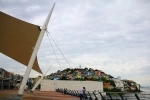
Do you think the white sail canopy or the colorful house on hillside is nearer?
the white sail canopy

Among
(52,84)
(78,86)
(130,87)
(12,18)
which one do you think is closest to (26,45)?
(12,18)

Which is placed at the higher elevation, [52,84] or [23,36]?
[23,36]

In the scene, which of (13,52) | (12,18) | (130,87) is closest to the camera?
(12,18)

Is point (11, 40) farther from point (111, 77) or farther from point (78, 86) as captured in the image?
point (111, 77)

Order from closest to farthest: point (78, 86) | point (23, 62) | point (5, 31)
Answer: point (5, 31) → point (23, 62) → point (78, 86)

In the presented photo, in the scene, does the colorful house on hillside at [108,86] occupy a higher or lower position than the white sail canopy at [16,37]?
lower

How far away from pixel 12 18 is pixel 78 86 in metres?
54.6

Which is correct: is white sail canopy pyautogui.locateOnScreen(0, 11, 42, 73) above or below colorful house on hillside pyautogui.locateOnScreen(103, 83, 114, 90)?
above

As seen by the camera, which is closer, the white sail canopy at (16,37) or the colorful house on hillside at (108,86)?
the white sail canopy at (16,37)

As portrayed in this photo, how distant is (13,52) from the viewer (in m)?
22.1

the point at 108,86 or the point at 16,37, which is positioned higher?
the point at 16,37

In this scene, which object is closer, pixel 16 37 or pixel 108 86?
pixel 16 37

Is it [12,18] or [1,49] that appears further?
[1,49]

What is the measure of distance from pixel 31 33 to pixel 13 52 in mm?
3433
